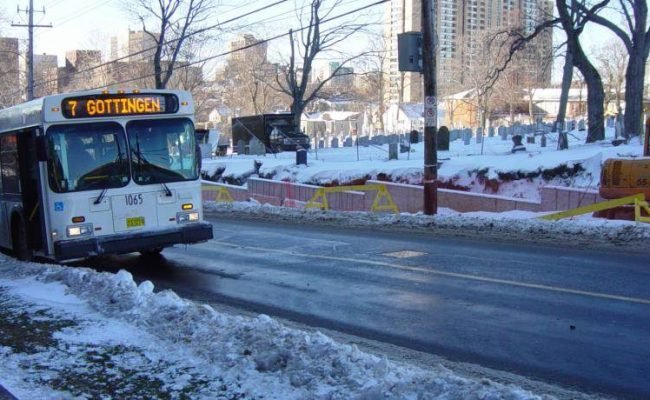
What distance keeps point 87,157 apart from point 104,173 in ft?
1.14

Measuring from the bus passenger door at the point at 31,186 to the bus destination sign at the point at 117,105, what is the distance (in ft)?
2.46

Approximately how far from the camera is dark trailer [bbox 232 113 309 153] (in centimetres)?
4894

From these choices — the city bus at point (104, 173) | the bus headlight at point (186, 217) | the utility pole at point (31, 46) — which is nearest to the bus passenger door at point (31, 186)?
the city bus at point (104, 173)

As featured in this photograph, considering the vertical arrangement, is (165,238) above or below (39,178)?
below

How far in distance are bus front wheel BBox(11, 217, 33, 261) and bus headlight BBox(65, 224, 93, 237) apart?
148cm

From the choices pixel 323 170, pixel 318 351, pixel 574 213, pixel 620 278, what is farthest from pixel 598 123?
pixel 318 351

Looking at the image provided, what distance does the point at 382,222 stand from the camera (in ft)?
53.8

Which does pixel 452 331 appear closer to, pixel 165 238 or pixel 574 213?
pixel 165 238

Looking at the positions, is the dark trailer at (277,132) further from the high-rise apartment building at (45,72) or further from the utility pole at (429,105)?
the high-rise apartment building at (45,72)

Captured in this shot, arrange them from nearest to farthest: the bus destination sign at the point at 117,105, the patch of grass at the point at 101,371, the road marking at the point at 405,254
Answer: the patch of grass at the point at 101,371 < the bus destination sign at the point at 117,105 < the road marking at the point at 405,254

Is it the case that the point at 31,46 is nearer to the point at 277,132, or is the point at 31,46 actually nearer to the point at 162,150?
the point at 277,132

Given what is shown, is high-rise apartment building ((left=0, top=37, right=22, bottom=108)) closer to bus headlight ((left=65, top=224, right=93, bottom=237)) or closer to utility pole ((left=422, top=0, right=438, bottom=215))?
utility pole ((left=422, top=0, right=438, bottom=215))

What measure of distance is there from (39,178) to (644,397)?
881cm

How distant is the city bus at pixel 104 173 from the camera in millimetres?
10188
